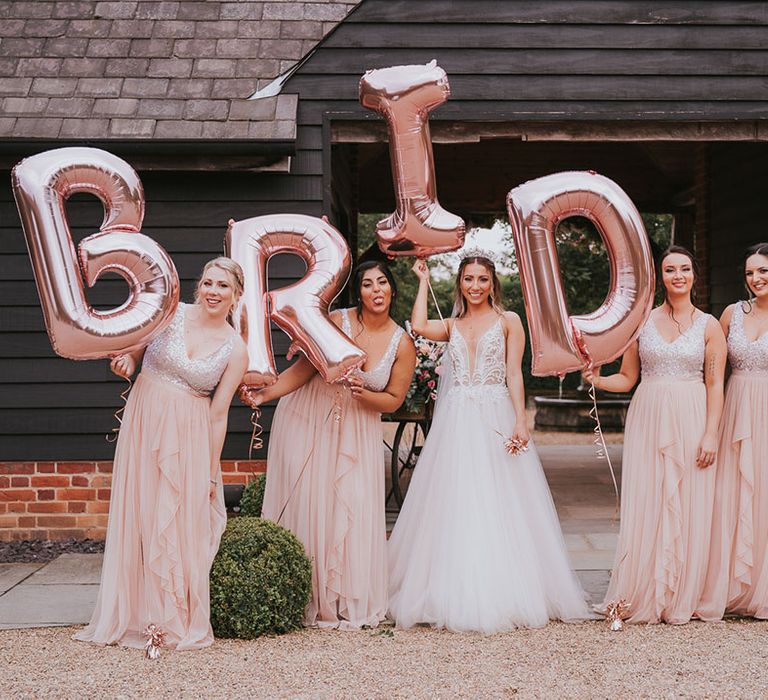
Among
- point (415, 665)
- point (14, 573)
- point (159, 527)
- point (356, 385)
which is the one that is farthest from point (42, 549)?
point (415, 665)

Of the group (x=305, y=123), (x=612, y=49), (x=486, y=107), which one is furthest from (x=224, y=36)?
(x=612, y=49)

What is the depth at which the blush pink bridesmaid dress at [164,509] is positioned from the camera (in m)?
4.13

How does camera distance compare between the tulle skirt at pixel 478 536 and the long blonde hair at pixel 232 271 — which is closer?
the long blonde hair at pixel 232 271

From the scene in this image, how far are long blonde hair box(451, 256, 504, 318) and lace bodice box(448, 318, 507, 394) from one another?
117mm

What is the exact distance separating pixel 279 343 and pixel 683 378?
117 inches

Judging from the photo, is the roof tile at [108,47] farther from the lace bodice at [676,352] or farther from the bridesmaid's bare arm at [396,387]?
the lace bodice at [676,352]

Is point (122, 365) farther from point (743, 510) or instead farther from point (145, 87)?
point (743, 510)

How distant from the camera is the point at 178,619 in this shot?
4.15 metres

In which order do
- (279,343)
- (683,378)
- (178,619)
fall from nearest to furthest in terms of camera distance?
(178,619) < (683,378) < (279,343)

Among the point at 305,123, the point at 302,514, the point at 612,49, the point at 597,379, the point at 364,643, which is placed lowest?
the point at 364,643

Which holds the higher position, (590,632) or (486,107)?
(486,107)

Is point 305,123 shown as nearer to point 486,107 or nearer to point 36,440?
point 486,107

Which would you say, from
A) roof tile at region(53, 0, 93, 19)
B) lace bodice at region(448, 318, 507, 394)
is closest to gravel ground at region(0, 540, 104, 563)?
lace bodice at region(448, 318, 507, 394)

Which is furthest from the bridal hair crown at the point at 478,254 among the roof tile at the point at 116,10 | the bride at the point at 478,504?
the roof tile at the point at 116,10
